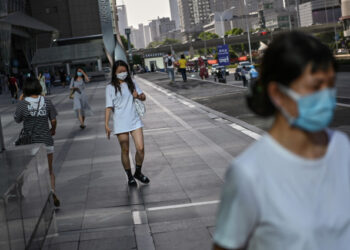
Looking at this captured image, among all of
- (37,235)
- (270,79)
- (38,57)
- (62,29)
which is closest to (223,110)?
(37,235)

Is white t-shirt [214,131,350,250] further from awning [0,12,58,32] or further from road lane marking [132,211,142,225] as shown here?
awning [0,12,58,32]

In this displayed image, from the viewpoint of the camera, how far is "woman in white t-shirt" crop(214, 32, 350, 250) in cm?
198

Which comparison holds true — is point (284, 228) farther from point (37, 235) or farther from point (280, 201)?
point (37, 235)

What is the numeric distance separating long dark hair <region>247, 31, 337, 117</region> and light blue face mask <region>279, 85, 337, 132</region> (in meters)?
0.06

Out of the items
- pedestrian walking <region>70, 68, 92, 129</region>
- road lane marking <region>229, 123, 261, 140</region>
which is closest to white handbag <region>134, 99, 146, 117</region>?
road lane marking <region>229, 123, 261, 140</region>

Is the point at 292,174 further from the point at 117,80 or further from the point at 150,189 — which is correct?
the point at 150,189

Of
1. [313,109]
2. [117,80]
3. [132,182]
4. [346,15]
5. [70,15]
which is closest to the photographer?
[313,109]

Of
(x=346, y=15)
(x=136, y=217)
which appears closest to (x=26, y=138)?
(x=136, y=217)

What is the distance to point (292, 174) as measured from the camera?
6.54 ft

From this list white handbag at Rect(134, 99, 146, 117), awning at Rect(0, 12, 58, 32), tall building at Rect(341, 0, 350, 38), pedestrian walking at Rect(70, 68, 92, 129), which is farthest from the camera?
tall building at Rect(341, 0, 350, 38)

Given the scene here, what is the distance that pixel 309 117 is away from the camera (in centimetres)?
194

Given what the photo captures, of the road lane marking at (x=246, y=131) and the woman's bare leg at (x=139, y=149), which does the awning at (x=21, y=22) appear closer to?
the road lane marking at (x=246, y=131)

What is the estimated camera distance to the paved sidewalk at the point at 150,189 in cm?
640

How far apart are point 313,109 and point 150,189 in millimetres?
6862
